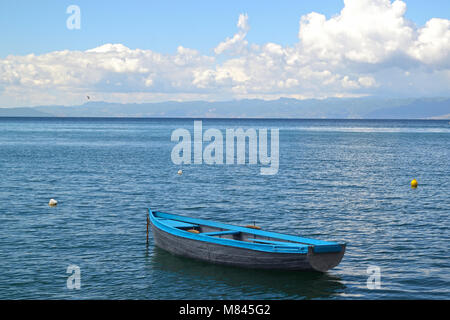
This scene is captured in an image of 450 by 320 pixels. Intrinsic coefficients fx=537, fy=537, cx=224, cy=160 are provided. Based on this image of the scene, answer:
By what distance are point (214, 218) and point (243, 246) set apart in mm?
14235

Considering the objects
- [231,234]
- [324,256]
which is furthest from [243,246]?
[324,256]

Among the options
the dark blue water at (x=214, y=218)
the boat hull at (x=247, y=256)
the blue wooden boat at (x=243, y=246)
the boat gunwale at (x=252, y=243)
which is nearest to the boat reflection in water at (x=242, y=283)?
the dark blue water at (x=214, y=218)

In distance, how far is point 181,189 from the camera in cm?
5697

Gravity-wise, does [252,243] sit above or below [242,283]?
above

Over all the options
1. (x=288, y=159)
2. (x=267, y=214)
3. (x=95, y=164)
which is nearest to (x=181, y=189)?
(x=267, y=214)

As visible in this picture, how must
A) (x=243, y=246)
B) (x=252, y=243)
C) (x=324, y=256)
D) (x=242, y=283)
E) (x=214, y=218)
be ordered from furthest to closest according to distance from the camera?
(x=214, y=218) < (x=243, y=246) < (x=252, y=243) < (x=242, y=283) < (x=324, y=256)

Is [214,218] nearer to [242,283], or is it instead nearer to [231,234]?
[231,234]

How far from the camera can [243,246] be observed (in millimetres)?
27562

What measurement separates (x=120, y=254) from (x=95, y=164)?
171ft

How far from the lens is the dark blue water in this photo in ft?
85.3

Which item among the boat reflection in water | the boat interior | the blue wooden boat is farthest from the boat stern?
the boat reflection in water

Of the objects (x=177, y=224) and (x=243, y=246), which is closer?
(x=243, y=246)

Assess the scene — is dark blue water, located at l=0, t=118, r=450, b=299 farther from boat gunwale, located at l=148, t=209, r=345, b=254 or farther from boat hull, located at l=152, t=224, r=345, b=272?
boat gunwale, located at l=148, t=209, r=345, b=254

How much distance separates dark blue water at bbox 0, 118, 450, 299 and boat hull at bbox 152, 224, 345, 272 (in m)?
0.47
